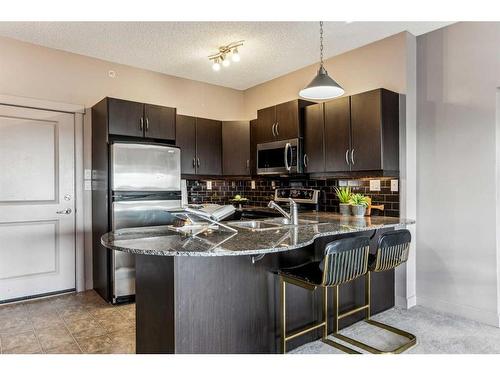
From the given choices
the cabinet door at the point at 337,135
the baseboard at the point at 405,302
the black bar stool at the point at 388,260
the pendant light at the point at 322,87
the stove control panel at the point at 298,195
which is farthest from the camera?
the stove control panel at the point at 298,195

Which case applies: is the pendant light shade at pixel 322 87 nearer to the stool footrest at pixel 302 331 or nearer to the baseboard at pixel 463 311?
the stool footrest at pixel 302 331

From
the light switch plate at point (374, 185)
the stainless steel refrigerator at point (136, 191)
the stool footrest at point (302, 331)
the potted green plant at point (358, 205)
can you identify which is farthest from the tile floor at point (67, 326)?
the light switch plate at point (374, 185)

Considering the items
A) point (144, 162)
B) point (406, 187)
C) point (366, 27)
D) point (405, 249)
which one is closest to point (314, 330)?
point (405, 249)

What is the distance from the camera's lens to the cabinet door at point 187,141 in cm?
426

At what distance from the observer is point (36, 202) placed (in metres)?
3.56

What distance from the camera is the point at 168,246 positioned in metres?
1.72

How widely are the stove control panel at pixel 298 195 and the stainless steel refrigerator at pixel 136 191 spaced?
132cm

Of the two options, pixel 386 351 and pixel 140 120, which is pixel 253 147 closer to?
pixel 140 120

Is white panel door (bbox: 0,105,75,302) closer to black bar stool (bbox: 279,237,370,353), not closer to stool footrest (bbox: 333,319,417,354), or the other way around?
black bar stool (bbox: 279,237,370,353)

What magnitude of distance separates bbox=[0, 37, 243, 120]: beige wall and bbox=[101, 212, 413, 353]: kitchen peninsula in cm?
233

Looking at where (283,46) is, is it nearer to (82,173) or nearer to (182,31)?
(182,31)

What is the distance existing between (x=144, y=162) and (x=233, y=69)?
1.69 m

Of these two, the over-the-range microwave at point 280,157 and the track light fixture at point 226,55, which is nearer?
the track light fixture at point 226,55

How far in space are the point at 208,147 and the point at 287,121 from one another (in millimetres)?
1168
